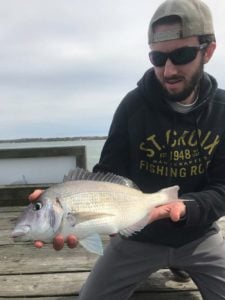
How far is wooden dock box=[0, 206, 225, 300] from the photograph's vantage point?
14.8ft

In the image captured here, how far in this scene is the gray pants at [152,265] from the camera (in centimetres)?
433

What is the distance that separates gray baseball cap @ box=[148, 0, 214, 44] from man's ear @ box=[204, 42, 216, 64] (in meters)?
0.11

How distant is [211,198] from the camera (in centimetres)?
430

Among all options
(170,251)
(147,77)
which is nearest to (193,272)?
(170,251)

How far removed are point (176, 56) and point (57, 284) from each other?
238 centimetres

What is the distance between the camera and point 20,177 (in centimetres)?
881

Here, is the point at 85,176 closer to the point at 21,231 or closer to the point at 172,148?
the point at 21,231

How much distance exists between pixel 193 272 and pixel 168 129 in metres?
1.31

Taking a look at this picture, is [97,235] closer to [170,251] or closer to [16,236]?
[16,236]

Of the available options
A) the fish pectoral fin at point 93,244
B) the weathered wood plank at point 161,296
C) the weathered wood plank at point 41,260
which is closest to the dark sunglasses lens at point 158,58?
the fish pectoral fin at point 93,244

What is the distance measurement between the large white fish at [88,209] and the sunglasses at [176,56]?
105cm

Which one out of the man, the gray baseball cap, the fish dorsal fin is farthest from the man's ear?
the fish dorsal fin

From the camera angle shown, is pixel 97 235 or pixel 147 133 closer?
pixel 97 235

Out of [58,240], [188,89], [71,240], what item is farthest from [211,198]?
[58,240]
